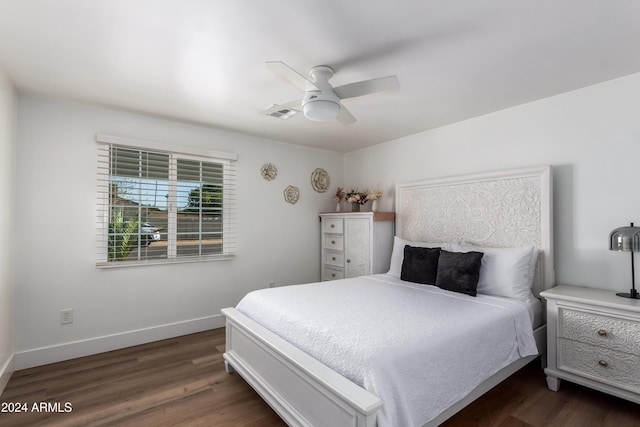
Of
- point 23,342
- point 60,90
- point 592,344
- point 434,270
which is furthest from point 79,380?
point 592,344

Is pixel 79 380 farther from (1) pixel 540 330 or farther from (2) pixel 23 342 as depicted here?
(1) pixel 540 330

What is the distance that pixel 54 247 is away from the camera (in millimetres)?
2873

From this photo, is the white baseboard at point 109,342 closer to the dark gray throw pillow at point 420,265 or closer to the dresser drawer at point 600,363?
the dark gray throw pillow at point 420,265

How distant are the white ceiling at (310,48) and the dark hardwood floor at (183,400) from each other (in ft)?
7.81

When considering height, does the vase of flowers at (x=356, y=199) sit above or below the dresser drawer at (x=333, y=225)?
above

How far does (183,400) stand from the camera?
2268mm

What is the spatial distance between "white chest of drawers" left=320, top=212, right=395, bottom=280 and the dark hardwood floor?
5.99 ft

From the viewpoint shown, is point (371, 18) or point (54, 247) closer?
point (371, 18)

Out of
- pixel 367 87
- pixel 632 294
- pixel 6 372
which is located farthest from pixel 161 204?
pixel 632 294

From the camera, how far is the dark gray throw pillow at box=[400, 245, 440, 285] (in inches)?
121

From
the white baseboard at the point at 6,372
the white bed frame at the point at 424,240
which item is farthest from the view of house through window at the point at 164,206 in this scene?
the white bed frame at the point at 424,240

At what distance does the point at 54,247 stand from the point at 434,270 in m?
3.53

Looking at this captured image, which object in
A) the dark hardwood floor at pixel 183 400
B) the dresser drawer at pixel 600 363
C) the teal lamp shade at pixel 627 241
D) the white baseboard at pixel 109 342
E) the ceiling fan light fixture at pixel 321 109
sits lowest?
the dark hardwood floor at pixel 183 400

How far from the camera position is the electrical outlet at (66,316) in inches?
114
